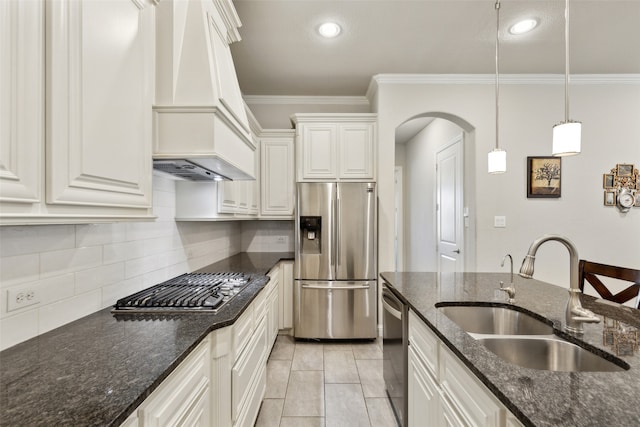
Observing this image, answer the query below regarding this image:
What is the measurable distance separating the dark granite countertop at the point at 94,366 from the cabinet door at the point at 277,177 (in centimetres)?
226

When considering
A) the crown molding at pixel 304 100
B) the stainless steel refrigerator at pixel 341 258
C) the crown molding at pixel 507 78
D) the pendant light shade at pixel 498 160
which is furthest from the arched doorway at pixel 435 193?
the pendant light shade at pixel 498 160

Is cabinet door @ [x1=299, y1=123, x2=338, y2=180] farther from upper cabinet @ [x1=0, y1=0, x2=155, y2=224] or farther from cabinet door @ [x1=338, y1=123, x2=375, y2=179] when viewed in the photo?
upper cabinet @ [x1=0, y1=0, x2=155, y2=224]

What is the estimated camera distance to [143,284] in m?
1.74

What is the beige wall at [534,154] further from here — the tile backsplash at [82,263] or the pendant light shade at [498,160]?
the tile backsplash at [82,263]

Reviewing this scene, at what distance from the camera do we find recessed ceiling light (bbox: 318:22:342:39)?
2.43m

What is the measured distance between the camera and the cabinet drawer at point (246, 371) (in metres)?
1.45

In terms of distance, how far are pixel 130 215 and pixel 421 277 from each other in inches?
70.0

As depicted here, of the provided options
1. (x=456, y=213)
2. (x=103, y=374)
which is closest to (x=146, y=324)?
(x=103, y=374)

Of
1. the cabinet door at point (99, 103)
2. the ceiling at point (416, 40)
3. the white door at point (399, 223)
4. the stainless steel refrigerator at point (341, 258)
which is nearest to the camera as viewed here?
the cabinet door at point (99, 103)

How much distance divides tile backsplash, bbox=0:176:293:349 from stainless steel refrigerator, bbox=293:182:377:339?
1227 mm

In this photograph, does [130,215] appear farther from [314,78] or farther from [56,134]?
[314,78]

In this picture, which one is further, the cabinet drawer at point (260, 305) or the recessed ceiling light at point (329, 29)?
the recessed ceiling light at point (329, 29)

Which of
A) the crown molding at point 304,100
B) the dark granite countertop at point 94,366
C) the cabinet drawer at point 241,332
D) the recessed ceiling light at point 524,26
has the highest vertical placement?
the recessed ceiling light at point 524,26

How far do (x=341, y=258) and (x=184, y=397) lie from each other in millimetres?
2194
